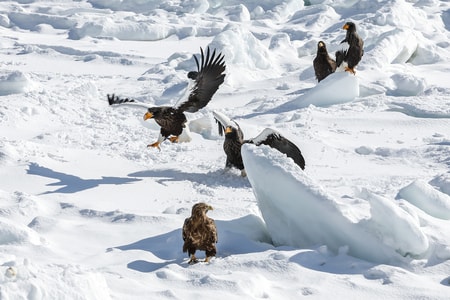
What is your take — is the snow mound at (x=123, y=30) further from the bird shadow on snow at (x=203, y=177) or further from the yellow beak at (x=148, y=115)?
the bird shadow on snow at (x=203, y=177)

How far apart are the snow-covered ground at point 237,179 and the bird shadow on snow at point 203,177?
0.10 ft

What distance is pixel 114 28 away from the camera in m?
18.5

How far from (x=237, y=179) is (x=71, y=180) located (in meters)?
1.61

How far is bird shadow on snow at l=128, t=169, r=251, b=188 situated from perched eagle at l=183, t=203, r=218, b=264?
2473 mm

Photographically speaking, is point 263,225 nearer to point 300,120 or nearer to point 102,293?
point 102,293

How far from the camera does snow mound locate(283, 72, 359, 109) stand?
10.1 m

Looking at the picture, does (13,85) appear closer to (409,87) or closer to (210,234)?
(409,87)

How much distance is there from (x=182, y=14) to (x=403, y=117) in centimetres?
1335

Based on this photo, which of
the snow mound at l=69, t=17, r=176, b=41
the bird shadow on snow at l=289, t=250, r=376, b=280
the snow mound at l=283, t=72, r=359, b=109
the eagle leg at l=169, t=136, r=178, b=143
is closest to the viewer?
the bird shadow on snow at l=289, t=250, r=376, b=280

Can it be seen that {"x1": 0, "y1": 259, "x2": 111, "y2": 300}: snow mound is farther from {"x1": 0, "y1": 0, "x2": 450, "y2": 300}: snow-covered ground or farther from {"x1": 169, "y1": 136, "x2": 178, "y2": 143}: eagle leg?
{"x1": 169, "y1": 136, "x2": 178, "y2": 143}: eagle leg

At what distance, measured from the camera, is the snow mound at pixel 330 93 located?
1010cm

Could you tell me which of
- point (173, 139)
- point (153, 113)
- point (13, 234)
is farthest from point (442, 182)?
point (13, 234)

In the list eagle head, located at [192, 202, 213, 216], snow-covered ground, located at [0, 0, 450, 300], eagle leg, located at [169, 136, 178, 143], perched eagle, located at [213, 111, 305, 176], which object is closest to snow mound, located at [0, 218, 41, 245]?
snow-covered ground, located at [0, 0, 450, 300]

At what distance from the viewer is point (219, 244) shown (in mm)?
4746
